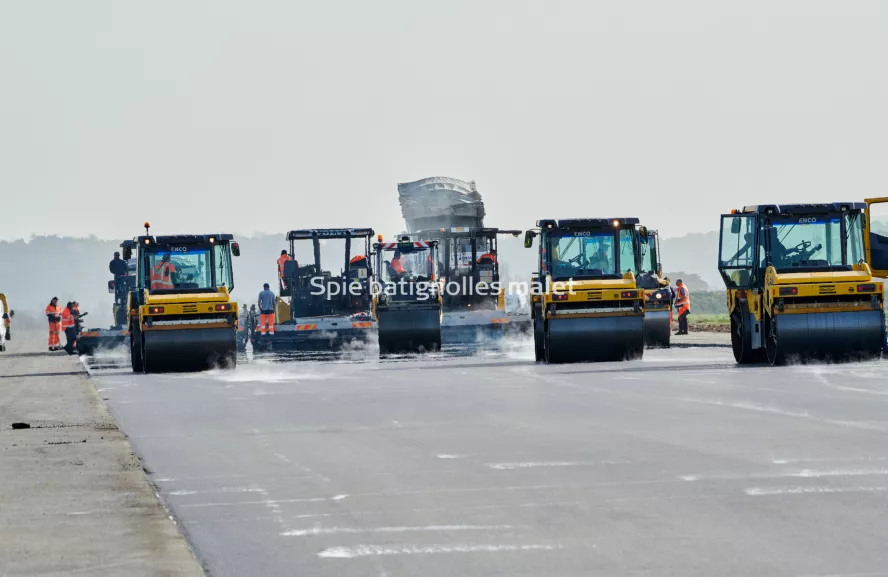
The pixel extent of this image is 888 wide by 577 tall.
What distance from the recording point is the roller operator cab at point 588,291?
27.2m

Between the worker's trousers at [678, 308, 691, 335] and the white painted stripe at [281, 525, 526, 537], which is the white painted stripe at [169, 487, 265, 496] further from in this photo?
the worker's trousers at [678, 308, 691, 335]

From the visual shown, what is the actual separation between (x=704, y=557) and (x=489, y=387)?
546 inches

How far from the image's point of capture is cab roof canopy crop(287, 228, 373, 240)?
122ft

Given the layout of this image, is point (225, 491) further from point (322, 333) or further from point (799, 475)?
point (322, 333)

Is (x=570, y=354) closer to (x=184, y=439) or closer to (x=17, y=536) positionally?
(x=184, y=439)

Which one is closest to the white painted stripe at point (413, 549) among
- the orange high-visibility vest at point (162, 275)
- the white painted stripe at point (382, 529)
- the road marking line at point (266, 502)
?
the white painted stripe at point (382, 529)

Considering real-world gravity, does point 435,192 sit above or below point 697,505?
above

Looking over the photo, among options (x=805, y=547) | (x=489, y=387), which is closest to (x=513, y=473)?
(x=805, y=547)

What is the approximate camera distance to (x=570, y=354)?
27.5 meters

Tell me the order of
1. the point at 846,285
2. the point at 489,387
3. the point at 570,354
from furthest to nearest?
the point at 570,354 → the point at 846,285 → the point at 489,387

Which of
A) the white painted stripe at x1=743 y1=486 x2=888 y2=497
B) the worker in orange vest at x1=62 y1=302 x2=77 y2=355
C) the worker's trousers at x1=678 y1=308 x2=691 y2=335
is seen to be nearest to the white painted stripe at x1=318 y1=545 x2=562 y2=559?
the white painted stripe at x1=743 y1=486 x2=888 y2=497

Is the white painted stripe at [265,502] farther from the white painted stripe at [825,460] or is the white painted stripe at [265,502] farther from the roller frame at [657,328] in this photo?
the roller frame at [657,328]

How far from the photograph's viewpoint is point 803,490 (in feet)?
33.1

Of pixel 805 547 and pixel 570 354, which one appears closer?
pixel 805 547
